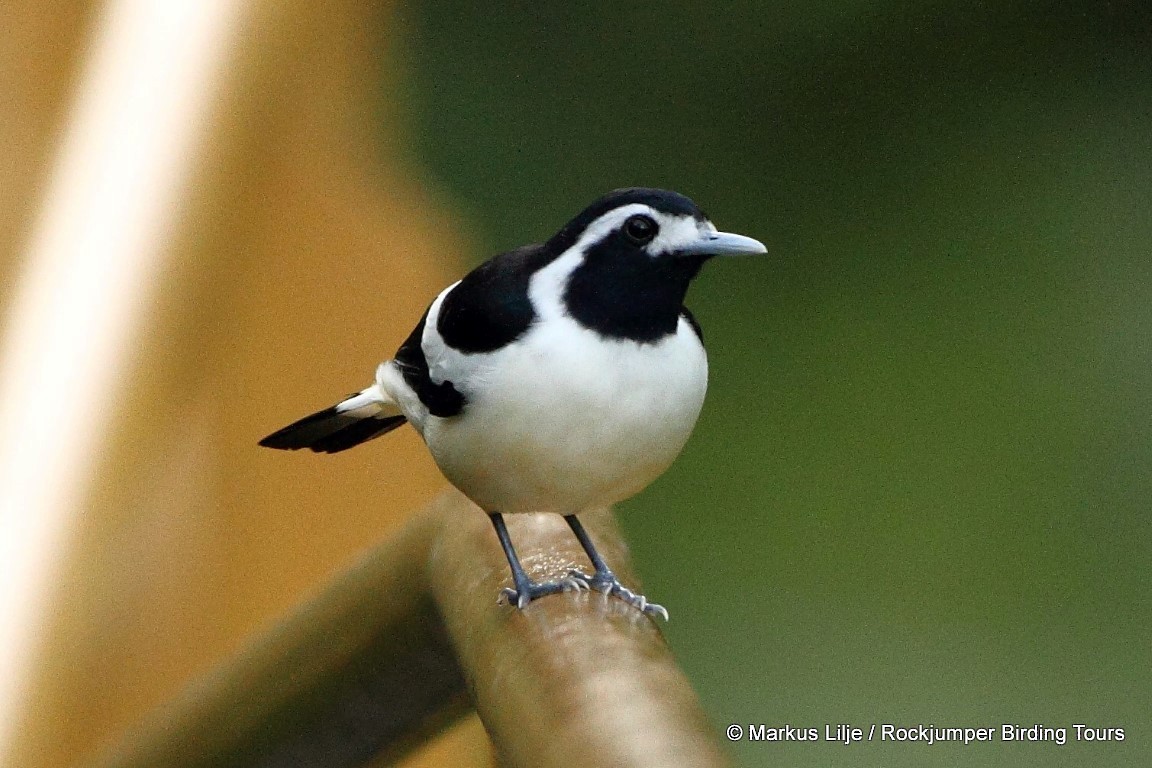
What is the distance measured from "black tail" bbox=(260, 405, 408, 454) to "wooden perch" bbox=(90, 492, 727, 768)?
21 cm

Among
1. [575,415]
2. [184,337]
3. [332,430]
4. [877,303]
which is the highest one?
[877,303]

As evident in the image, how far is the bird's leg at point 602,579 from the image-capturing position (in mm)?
798

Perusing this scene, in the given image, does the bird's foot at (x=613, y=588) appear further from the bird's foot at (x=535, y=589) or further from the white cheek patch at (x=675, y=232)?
the white cheek patch at (x=675, y=232)

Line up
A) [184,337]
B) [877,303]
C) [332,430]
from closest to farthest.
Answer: [332,430] < [184,337] < [877,303]

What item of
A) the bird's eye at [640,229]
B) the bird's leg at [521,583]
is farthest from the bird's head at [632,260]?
the bird's leg at [521,583]

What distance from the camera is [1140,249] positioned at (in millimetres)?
2879

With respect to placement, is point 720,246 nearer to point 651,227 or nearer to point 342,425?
point 651,227

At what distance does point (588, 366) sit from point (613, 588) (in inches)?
5.1

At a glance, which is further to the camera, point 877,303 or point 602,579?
A: point 877,303

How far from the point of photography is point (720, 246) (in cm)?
84

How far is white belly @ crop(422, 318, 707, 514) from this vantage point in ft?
2.83

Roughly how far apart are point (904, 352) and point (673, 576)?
0.63 meters

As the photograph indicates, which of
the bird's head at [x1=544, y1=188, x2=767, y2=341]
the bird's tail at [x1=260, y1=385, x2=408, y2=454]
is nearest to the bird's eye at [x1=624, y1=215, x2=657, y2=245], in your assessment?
the bird's head at [x1=544, y1=188, x2=767, y2=341]

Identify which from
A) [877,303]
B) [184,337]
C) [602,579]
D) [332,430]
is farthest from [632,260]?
[877,303]
